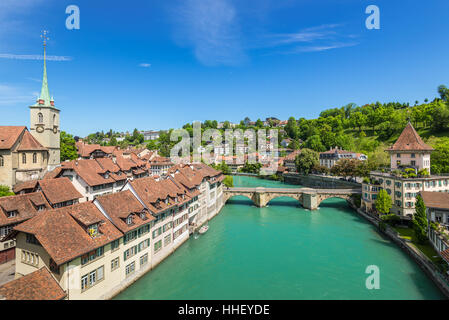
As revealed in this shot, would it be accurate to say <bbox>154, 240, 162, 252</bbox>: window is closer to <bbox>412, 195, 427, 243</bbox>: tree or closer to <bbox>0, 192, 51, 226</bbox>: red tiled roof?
<bbox>0, 192, 51, 226</bbox>: red tiled roof

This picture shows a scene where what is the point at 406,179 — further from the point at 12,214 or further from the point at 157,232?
the point at 12,214

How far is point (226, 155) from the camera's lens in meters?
124

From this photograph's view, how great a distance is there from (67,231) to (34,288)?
4292mm

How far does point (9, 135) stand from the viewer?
35.3m

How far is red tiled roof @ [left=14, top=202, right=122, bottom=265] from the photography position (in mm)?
16408

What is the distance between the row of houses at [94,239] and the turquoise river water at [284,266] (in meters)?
2.12

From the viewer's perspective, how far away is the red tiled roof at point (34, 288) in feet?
43.8

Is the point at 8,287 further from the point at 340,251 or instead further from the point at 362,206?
the point at 362,206

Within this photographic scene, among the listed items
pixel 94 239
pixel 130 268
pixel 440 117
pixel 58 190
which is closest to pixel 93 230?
pixel 94 239

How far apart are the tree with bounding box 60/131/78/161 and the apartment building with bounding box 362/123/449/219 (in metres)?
60.3

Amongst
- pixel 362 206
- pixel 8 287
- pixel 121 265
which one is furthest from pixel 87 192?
pixel 362 206

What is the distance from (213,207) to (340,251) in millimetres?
22654
